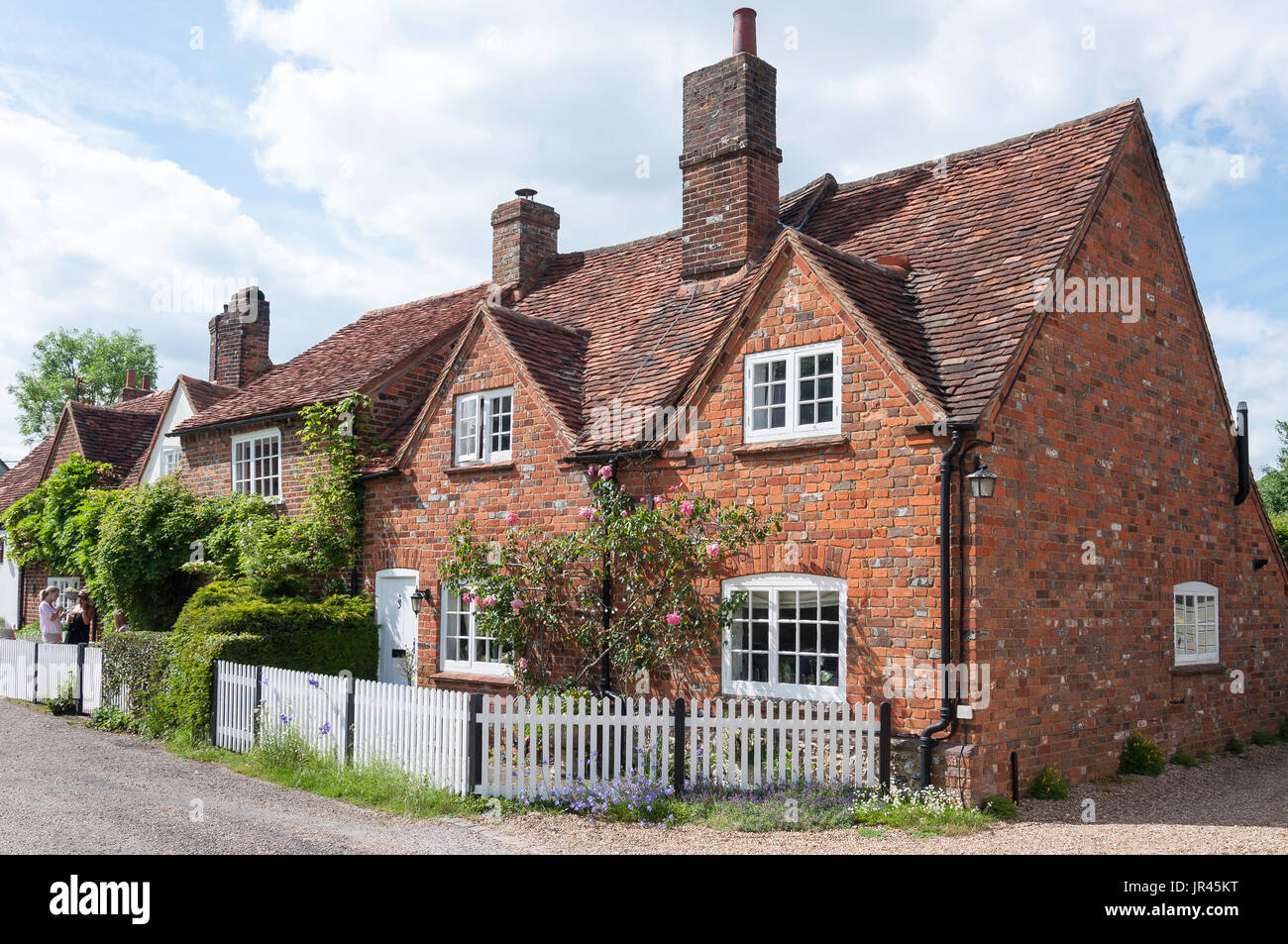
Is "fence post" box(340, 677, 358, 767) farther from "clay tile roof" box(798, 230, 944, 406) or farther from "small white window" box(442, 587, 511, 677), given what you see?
"clay tile roof" box(798, 230, 944, 406)

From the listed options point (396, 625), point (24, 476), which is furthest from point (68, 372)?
point (396, 625)

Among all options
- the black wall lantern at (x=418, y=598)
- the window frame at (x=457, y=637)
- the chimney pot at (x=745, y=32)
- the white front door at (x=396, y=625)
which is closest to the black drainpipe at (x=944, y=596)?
the window frame at (x=457, y=637)

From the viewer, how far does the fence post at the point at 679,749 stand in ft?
35.4

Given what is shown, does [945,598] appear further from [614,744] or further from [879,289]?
[879,289]

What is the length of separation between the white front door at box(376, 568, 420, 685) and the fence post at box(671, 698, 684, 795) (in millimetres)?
6806

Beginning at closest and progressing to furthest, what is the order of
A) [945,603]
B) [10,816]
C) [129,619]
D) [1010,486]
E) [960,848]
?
[960,848] → [10,816] → [945,603] → [1010,486] → [129,619]

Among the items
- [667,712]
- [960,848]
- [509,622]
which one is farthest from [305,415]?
[960,848]

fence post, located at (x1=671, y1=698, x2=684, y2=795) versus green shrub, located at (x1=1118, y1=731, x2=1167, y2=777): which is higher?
fence post, located at (x1=671, y1=698, x2=684, y2=795)

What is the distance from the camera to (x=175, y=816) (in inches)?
393

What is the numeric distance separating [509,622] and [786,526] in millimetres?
4085

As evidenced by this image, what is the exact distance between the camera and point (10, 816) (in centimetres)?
980

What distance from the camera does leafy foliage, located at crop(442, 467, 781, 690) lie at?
12461 mm

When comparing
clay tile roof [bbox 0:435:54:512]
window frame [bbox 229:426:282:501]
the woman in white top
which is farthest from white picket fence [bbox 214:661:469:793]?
clay tile roof [bbox 0:435:54:512]

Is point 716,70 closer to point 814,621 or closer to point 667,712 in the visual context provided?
point 814,621
